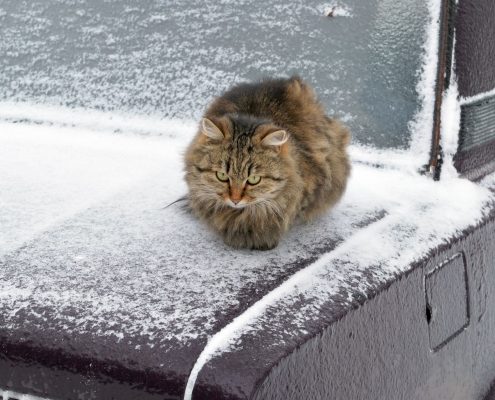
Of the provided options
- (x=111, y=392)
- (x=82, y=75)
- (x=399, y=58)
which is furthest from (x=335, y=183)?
(x=111, y=392)

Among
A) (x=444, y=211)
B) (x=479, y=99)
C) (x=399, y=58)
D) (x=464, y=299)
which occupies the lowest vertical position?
(x=464, y=299)

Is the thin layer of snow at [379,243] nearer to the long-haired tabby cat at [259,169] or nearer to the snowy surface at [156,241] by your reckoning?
the snowy surface at [156,241]

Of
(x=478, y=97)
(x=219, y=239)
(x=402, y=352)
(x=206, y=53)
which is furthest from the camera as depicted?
(x=206, y=53)

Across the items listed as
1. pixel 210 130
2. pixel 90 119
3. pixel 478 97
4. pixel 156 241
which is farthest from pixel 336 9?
pixel 156 241

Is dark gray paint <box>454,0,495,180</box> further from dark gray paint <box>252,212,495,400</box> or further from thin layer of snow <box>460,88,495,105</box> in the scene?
dark gray paint <box>252,212,495,400</box>

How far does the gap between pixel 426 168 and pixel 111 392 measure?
1324 millimetres

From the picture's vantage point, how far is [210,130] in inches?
87.4

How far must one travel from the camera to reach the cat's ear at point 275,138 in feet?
7.14

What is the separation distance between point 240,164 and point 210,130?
0.12m

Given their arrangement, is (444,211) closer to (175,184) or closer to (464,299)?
(464,299)

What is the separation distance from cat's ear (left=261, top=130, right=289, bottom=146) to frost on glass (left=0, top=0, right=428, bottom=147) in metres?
0.39

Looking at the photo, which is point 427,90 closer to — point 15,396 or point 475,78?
point 475,78

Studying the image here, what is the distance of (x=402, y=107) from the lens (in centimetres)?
241

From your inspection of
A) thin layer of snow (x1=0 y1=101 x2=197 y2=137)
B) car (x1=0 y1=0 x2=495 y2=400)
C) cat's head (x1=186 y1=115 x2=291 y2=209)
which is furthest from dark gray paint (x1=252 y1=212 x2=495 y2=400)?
thin layer of snow (x1=0 y1=101 x2=197 y2=137)
